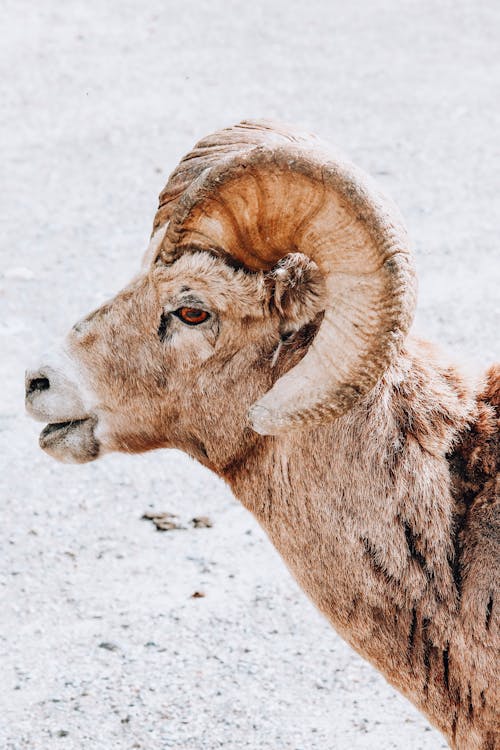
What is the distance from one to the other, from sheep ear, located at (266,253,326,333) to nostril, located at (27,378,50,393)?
1.03 metres

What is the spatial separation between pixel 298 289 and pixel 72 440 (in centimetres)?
119

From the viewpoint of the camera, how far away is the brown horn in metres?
3.82

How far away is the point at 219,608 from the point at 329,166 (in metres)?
3.67

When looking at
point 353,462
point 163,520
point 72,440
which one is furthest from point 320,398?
point 163,520

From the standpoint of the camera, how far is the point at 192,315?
14.7 feet

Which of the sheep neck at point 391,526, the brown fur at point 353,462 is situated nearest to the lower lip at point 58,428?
the brown fur at point 353,462

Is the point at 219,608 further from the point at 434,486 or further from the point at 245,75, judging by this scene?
the point at 245,75

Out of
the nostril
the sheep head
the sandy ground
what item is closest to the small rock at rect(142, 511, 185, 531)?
the sandy ground

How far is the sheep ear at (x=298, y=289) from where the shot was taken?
437cm

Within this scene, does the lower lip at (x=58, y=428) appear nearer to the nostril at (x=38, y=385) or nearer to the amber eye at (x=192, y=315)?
the nostril at (x=38, y=385)

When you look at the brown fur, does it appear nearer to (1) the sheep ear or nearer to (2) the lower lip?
(1) the sheep ear

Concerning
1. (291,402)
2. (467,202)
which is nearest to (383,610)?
(291,402)

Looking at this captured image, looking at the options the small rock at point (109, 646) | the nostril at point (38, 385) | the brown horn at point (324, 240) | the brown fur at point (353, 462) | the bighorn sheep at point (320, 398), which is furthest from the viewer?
the small rock at point (109, 646)

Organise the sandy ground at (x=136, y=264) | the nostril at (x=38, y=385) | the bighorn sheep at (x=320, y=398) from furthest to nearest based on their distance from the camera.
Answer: the sandy ground at (x=136, y=264) < the nostril at (x=38, y=385) < the bighorn sheep at (x=320, y=398)
